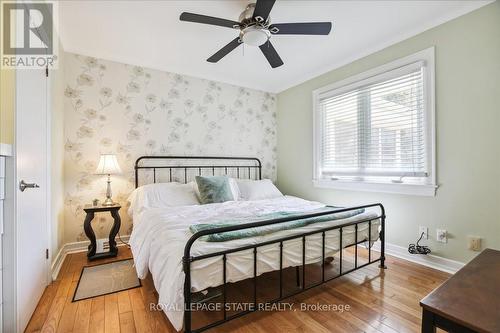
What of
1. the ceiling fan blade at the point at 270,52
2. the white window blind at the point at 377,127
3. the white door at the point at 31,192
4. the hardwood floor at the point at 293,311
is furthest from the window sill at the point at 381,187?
the white door at the point at 31,192

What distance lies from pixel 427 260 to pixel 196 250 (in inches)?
92.7

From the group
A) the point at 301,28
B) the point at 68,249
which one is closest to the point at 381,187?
the point at 301,28

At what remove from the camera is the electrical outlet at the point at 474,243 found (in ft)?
6.82

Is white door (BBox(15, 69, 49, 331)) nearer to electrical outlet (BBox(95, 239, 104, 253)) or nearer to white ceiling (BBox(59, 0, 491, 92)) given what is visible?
electrical outlet (BBox(95, 239, 104, 253))

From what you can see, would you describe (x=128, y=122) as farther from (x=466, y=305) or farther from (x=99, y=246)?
(x=466, y=305)

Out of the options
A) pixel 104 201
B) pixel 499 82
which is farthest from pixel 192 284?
pixel 499 82

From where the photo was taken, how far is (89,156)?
2.86 m

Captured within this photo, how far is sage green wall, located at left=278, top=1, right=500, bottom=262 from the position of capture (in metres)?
2.01

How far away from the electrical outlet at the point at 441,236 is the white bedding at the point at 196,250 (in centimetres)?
60

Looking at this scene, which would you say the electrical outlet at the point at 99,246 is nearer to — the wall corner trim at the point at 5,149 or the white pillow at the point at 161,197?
the white pillow at the point at 161,197

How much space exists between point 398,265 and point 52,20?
4.05m

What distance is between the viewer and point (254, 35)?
1.96 meters

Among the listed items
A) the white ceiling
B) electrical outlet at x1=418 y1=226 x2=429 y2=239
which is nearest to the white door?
the white ceiling

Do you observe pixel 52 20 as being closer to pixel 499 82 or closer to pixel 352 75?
pixel 352 75
